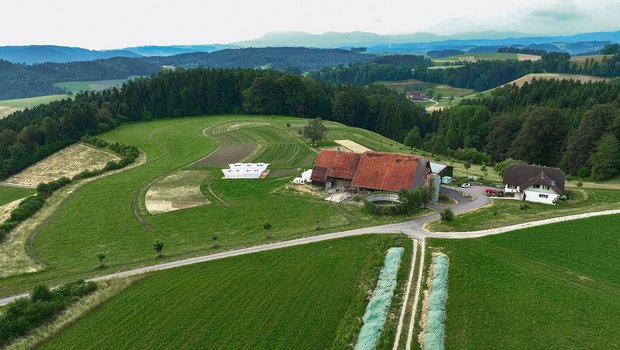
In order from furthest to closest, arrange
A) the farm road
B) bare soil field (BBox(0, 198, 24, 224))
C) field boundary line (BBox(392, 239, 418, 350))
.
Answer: bare soil field (BBox(0, 198, 24, 224)) → the farm road → field boundary line (BBox(392, 239, 418, 350))

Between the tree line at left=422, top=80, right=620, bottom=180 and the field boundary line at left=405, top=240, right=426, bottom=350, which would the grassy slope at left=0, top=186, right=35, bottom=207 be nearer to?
the field boundary line at left=405, top=240, right=426, bottom=350

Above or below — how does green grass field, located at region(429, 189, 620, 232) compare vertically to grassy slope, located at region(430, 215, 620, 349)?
below

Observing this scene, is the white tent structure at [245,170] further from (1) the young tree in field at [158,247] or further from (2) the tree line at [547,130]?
(2) the tree line at [547,130]

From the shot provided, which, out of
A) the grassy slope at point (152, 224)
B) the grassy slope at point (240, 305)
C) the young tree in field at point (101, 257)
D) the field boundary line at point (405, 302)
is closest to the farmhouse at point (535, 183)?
the grassy slope at point (152, 224)

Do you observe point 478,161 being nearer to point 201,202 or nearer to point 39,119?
point 201,202

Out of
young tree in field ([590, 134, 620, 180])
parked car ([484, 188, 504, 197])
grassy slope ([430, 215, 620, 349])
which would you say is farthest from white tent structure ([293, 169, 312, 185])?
young tree in field ([590, 134, 620, 180])

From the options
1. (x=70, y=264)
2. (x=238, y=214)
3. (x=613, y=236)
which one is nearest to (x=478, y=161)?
(x=613, y=236)

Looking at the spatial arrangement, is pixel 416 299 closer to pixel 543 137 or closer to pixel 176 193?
pixel 176 193
